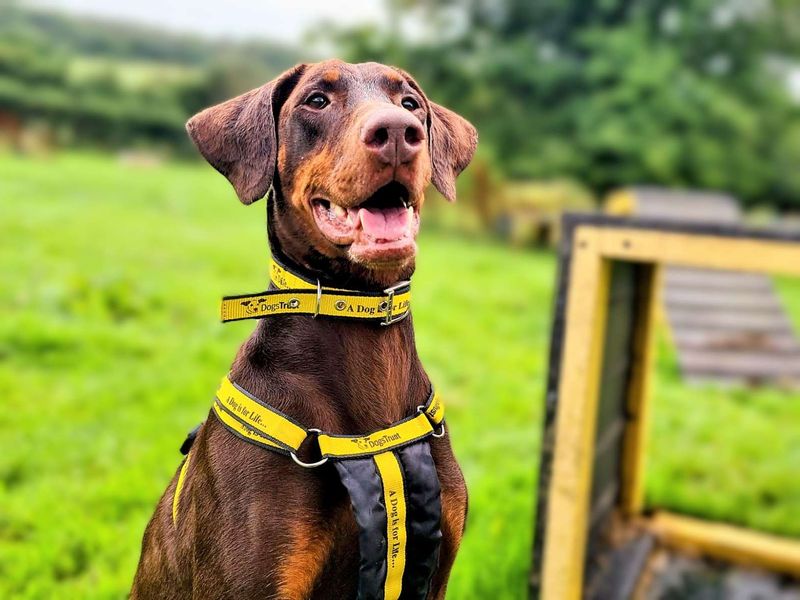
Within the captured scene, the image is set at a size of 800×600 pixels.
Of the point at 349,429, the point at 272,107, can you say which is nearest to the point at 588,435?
the point at 349,429

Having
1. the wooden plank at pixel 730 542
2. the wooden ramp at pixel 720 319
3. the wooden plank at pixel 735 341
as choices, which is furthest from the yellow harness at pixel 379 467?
the wooden plank at pixel 735 341

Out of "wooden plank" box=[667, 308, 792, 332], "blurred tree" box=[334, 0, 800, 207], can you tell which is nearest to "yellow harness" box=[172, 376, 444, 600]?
"wooden plank" box=[667, 308, 792, 332]

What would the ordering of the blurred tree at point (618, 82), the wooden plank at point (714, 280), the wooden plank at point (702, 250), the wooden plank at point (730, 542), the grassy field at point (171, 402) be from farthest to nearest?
the blurred tree at point (618, 82)
the wooden plank at point (714, 280)
the wooden plank at point (730, 542)
the grassy field at point (171, 402)
the wooden plank at point (702, 250)

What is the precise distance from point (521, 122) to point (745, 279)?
6.56 metres

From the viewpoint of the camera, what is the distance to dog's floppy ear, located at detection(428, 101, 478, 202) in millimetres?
1491

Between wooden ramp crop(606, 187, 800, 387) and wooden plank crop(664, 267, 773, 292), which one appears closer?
wooden ramp crop(606, 187, 800, 387)

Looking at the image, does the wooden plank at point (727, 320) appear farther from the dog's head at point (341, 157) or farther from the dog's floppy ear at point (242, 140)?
the dog's floppy ear at point (242, 140)

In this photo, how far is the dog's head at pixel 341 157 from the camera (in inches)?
50.4

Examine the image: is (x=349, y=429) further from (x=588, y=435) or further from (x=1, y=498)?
(x=1, y=498)

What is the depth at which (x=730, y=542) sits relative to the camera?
398cm

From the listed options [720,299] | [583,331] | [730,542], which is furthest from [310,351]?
[720,299]

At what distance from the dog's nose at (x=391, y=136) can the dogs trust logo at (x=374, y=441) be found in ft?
1.63

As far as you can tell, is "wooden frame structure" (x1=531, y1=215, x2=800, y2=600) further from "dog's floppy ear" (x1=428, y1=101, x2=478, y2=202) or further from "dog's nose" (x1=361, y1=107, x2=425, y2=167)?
"dog's nose" (x1=361, y1=107, x2=425, y2=167)

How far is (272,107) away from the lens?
1503 mm
